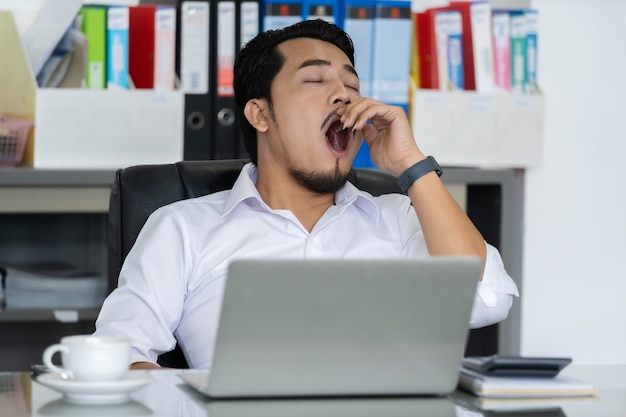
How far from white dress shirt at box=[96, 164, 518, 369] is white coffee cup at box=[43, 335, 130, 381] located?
1.54 feet

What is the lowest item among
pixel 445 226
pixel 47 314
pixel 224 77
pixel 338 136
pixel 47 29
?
pixel 47 314

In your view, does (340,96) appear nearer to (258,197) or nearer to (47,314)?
Result: (258,197)

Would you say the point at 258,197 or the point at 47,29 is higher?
the point at 47,29

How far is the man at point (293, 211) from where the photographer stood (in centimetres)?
164

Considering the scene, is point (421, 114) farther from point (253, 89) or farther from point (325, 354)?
point (325, 354)

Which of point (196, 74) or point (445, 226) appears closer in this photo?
point (445, 226)

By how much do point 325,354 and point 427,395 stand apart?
132 millimetres

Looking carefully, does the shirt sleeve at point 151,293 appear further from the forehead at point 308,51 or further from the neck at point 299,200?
the forehead at point 308,51

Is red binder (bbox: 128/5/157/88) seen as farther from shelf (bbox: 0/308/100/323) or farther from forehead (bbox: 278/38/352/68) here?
forehead (bbox: 278/38/352/68)

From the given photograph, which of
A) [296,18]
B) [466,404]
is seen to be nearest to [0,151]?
[296,18]

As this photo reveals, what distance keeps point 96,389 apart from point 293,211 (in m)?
0.88

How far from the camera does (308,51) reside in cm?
184

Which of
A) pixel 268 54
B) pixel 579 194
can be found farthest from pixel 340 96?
pixel 579 194

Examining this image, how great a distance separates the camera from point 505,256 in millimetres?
2756
